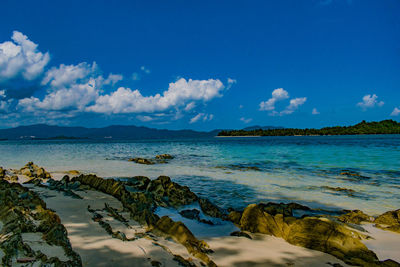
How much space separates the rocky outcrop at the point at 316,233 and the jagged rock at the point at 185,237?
61.1 inches

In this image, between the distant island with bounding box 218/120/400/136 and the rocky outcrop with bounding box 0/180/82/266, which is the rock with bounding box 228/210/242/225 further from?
the distant island with bounding box 218/120/400/136

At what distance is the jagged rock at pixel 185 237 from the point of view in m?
3.62

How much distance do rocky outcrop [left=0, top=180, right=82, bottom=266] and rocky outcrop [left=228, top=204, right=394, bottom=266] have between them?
3500 millimetres

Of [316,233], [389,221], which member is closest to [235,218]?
[316,233]

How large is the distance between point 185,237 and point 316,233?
2.40 metres

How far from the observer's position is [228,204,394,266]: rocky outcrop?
3832mm

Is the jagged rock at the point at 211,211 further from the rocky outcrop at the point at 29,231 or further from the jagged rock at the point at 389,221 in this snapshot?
the jagged rock at the point at 389,221

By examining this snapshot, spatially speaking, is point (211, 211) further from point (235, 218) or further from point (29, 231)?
point (29, 231)

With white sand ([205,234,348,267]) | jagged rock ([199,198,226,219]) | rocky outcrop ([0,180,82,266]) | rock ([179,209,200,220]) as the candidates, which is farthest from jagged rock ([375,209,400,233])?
rocky outcrop ([0,180,82,266])

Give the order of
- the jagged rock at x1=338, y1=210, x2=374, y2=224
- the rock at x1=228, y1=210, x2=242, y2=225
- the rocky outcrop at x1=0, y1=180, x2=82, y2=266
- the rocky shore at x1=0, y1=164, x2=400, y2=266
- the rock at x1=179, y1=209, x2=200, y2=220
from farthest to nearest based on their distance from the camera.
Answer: the rock at x1=179, y1=209, x2=200, y2=220, the jagged rock at x1=338, y1=210, x2=374, y2=224, the rock at x1=228, y1=210, x2=242, y2=225, the rocky shore at x1=0, y1=164, x2=400, y2=266, the rocky outcrop at x1=0, y1=180, x2=82, y2=266

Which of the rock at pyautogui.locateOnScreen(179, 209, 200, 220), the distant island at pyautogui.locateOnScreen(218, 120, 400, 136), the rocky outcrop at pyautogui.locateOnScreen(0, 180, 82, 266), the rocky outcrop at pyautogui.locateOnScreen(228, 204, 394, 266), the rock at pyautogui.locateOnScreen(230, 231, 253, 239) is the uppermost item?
the distant island at pyautogui.locateOnScreen(218, 120, 400, 136)

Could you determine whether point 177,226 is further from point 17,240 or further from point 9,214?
point 9,214

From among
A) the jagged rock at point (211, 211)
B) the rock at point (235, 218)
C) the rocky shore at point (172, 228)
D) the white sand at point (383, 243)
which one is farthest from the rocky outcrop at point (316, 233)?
the jagged rock at point (211, 211)

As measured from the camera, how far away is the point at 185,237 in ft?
13.3
